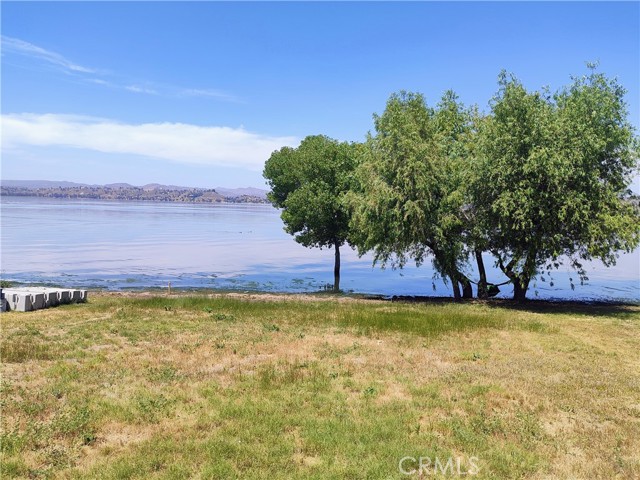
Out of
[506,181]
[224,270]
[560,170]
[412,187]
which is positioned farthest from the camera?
[224,270]

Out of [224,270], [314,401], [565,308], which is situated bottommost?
[224,270]

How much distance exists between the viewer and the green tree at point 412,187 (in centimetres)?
3350

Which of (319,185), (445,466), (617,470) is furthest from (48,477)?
(319,185)

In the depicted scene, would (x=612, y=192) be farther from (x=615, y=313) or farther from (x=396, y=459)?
(x=396, y=459)

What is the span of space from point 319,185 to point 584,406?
3841cm

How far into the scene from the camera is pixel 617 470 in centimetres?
908

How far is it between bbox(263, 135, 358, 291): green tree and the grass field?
26029mm

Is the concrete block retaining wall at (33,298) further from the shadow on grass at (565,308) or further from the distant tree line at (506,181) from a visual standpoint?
the shadow on grass at (565,308)
